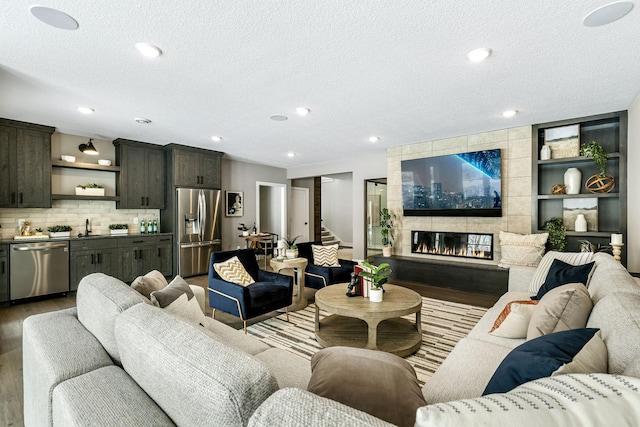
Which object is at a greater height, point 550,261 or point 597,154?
point 597,154

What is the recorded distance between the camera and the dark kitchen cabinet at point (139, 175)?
529cm

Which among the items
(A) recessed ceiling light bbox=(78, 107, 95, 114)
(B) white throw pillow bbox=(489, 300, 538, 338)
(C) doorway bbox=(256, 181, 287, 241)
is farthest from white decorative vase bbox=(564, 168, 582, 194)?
(A) recessed ceiling light bbox=(78, 107, 95, 114)

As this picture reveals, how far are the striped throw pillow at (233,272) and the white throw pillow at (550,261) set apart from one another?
2.94 meters

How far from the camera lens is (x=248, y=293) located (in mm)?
3039

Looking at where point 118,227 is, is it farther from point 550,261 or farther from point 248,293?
point 550,261

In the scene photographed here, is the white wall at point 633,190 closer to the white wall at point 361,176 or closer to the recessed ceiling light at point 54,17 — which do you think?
the white wall at point 361,176

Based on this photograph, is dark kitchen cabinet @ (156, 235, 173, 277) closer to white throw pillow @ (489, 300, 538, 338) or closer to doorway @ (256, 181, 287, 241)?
doorway @ (256, 181, 287, 241)

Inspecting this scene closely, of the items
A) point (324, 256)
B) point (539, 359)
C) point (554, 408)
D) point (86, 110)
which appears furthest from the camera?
point (324, 256)

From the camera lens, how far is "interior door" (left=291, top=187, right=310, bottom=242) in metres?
9.02

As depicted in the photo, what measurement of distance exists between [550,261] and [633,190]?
1568 millimetres

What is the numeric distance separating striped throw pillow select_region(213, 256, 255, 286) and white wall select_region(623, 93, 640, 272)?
4282 millimetres

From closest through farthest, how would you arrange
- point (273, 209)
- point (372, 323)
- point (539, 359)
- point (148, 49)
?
point (539, 359), point (148, 49), point (372, 323), point (273, 209)

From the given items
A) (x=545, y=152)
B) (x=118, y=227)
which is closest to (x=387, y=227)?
(x=545, y=152)

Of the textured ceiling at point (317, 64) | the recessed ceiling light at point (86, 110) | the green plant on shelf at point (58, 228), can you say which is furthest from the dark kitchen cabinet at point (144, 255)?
the recessed ceiling light at point (86, 110)
